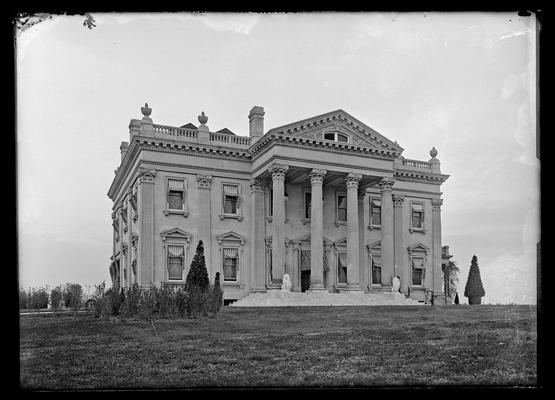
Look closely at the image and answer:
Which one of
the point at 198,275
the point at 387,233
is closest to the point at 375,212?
the point at 387,233

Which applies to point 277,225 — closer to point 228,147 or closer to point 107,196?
point 228,147

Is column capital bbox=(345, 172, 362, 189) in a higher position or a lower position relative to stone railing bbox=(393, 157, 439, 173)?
lower

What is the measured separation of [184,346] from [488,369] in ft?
25.8

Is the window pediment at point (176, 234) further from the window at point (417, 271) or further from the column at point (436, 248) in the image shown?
the column at point (436, 248)

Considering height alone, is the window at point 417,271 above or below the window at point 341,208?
below

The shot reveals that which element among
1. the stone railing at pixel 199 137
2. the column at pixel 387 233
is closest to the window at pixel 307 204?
the column at pixel 387 233

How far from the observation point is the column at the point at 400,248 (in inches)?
1743

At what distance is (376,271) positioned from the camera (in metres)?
44.2

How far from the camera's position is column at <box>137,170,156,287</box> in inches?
1416

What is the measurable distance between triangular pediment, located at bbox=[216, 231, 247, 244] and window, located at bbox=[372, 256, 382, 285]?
11.1 m

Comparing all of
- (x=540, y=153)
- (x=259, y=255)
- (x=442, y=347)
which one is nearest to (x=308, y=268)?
(x=259, y=255)

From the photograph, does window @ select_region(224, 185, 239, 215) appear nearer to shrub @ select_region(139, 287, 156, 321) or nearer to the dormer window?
the dormer window

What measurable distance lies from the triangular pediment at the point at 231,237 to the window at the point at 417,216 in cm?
1551

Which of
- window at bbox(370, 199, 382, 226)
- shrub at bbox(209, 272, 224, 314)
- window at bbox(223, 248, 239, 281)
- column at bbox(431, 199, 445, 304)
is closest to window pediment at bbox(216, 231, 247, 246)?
window at bbox(223, 248, 239, 281)
